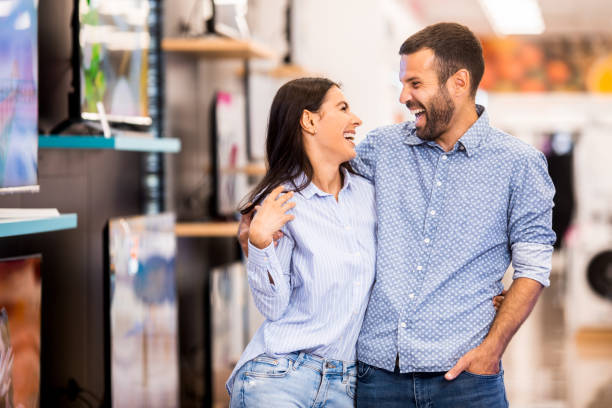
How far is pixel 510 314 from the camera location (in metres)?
1.81

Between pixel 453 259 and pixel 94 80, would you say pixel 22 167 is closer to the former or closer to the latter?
pixel 94 80

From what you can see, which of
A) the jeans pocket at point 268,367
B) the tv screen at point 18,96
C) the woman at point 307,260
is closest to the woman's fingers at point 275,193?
the woman at point 307,260

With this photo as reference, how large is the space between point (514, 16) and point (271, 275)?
23.0 ft

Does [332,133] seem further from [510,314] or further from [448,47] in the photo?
[510,314]

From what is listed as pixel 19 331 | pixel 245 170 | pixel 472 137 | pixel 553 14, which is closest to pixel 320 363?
pixel 472 137

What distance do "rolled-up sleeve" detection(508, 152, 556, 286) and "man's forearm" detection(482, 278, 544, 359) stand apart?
0.02m

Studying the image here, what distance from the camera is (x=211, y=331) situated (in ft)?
12.1

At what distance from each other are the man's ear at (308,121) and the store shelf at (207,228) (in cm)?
160

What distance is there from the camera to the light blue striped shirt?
1796mm

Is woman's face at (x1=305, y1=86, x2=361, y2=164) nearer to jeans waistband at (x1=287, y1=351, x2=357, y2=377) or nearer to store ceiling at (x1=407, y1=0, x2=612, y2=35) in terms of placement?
jeans waistband at (x1=287, y1=351, x2=357, y2=377)

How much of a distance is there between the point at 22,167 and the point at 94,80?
2.07 ft

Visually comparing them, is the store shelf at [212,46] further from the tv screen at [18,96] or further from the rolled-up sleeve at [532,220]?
the rolled-up sleeve at [532,220]

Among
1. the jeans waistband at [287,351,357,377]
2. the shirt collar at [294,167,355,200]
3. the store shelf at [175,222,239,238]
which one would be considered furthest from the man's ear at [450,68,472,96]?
the store shelf at [175,222,239,238]

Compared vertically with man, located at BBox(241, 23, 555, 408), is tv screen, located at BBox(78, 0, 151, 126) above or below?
above
